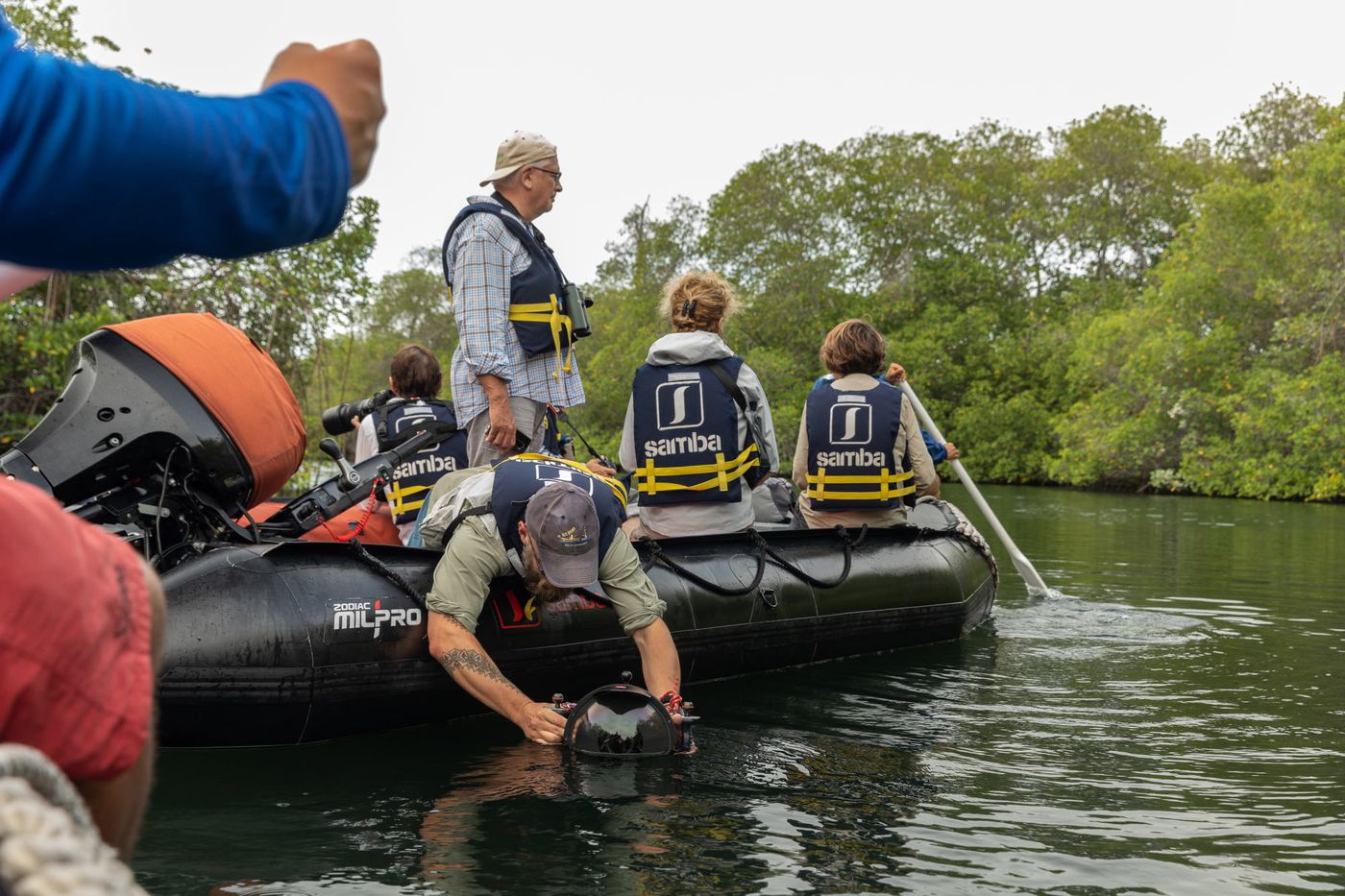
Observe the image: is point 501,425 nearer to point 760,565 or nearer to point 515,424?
point 515,424

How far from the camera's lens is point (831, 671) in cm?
639

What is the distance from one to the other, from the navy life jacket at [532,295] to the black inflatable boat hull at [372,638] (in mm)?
971

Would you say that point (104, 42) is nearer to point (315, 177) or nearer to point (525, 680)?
point (525, 680)

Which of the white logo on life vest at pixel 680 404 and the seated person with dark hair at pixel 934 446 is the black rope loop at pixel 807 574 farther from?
the seated person with dark hair at pixel 934 446

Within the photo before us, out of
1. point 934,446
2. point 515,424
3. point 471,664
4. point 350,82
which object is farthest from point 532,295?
point 350,82

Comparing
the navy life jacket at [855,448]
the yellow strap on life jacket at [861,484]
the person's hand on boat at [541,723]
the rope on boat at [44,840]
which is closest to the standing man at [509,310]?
the person's hand on boat at [541,723]

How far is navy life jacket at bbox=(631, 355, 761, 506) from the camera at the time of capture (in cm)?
610

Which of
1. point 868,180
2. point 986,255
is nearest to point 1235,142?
point 986,255

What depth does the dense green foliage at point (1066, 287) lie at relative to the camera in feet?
84.9

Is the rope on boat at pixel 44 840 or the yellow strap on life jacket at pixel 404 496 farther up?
the yellow strap on life jacket at pixel 404 496

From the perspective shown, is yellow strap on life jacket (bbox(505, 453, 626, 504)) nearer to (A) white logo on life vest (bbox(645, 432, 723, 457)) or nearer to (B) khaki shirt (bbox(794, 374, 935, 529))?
(A) white logo on life vest (bbox(645, 432, 723, 457))


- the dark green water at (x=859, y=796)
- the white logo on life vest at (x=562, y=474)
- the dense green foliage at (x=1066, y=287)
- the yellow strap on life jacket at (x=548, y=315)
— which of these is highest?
the dense green foliage at (x=1066, y=287)

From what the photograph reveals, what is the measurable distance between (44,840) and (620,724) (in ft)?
11.5

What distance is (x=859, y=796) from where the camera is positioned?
4.08 m
